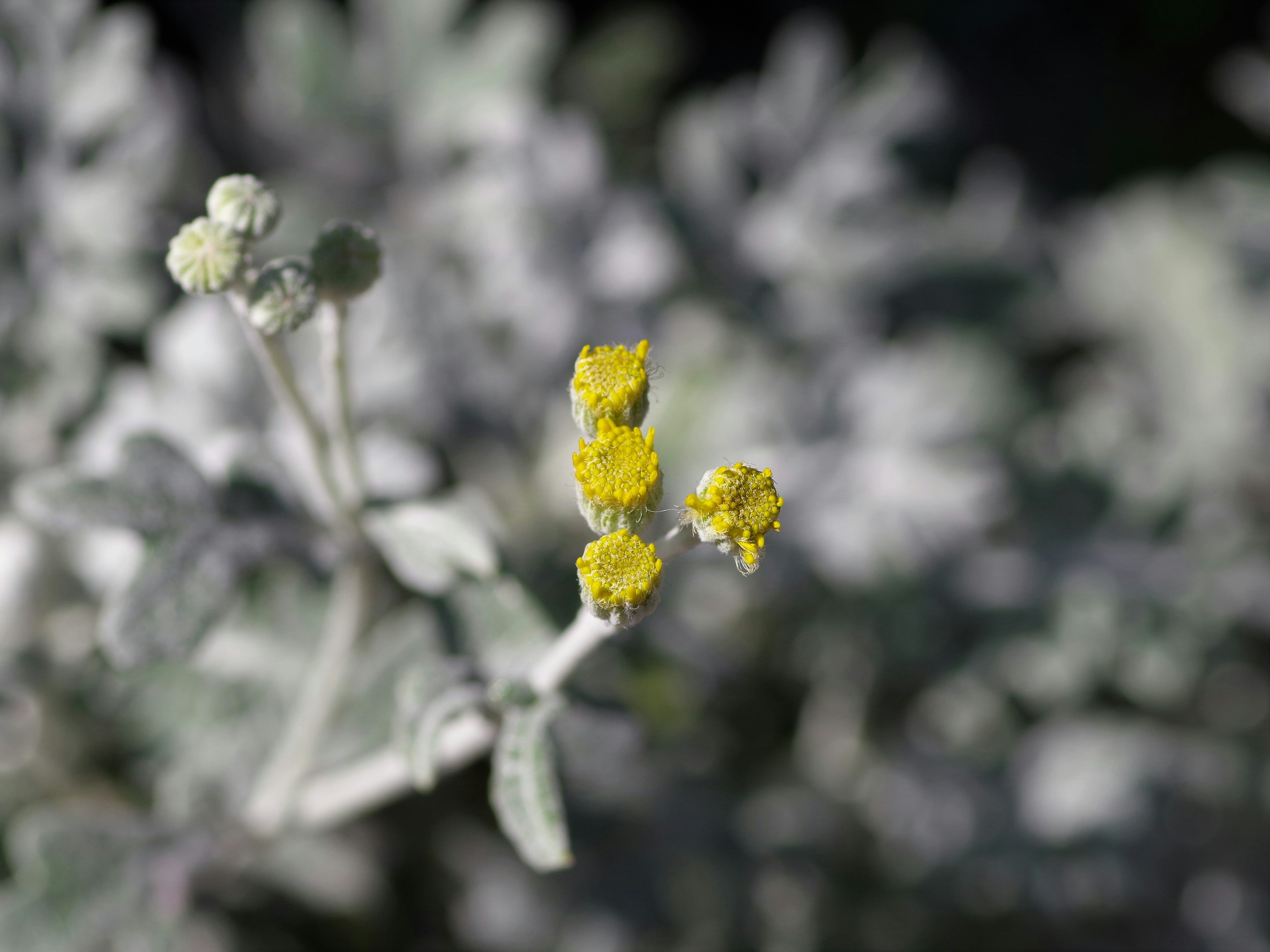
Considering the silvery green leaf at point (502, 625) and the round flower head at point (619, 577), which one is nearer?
the round flower head at point (619, 577)

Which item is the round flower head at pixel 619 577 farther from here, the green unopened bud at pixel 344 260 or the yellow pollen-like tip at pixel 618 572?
the green unopened bud at pixel 344 260

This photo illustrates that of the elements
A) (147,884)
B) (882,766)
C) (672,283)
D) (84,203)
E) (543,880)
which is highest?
(672,283)

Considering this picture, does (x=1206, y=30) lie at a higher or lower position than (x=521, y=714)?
higher

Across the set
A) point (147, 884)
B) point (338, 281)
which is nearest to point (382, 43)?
point (338, 281)

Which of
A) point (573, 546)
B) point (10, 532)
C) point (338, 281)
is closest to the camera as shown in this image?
point (338, 281)

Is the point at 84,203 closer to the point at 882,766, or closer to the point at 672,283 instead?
the point at 672,283

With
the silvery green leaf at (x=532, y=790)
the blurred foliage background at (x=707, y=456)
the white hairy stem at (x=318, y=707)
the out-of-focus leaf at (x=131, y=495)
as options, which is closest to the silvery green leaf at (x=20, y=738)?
the blurred foliage background at (x=707, y=456)
